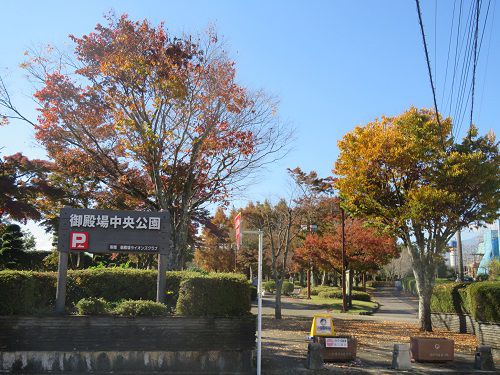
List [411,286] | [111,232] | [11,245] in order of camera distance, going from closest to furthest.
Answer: [111,232]
[11,245]
[411,286]

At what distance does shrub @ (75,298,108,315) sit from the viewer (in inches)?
387

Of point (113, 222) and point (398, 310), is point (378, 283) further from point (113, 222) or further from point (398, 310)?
point (113, 222)

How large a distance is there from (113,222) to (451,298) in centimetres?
1421

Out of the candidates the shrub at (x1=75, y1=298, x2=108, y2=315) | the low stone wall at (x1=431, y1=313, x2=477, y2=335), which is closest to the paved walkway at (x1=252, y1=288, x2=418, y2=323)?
the low stone wall at (x1=431, y1=313, x2=477, y2=335)

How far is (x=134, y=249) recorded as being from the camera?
35.6 ft

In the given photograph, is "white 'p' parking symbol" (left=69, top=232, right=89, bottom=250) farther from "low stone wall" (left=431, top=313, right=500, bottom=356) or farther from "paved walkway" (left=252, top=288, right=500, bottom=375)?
"low stone wall" (left=431, top=313, right=500, bottom=356)

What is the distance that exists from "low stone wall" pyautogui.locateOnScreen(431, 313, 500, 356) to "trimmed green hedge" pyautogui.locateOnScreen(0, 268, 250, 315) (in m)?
7.46

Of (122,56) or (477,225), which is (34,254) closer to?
(122,56)

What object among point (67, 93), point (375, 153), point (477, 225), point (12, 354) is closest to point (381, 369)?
point (12, 354)

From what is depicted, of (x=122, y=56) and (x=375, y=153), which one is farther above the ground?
(x=122, y=56)

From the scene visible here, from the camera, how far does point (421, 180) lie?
17797 mm

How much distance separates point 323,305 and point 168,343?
Result: 2472 centimetres

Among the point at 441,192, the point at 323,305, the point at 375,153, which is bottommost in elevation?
the point at 323,305

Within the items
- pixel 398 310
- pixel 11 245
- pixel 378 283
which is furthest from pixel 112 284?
pixel 378 283
